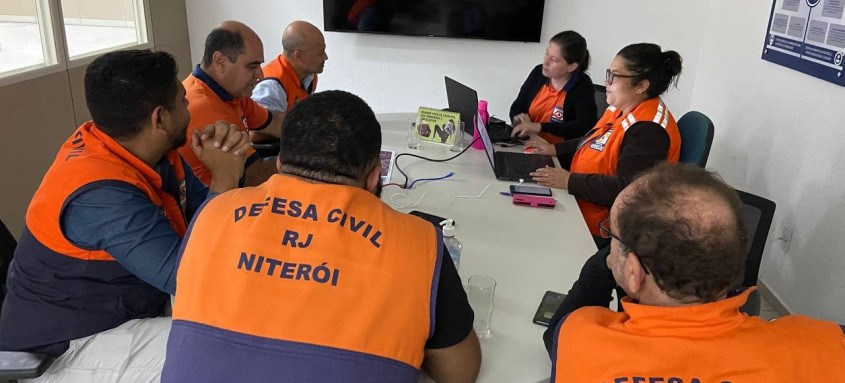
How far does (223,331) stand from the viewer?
914mm

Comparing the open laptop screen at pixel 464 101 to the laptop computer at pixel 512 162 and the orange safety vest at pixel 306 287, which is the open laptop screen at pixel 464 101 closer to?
the laptop computer at pixel 512 162

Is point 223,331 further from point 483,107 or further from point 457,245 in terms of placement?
point 483,107

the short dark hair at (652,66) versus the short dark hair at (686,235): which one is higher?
the short dark hair at (652,66)

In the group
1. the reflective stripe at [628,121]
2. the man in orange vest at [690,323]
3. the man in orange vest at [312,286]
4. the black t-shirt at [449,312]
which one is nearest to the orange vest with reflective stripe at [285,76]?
the reflective stripe at [628,121]

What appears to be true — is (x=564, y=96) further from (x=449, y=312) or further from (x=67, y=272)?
(x=67, y=272)

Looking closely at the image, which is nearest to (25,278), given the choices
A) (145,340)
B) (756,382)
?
(145,340)

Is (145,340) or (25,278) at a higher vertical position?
(25,278)

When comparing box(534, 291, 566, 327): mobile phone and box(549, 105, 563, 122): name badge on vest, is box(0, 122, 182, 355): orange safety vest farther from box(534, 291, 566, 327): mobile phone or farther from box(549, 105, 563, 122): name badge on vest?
box(549, 105, 563, 122): name badge on vest

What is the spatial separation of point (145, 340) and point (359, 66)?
3.21 metres

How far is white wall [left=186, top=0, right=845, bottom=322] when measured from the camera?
2.47 meters

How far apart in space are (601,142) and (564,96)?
2.72ft

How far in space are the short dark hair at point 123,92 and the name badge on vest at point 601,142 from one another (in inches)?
61.3

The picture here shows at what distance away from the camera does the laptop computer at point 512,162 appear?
7.73 ft

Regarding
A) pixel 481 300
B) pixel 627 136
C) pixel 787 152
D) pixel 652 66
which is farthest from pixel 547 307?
pixel 787 152
